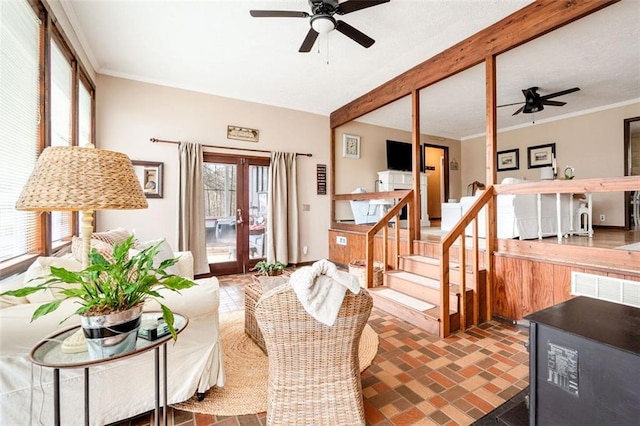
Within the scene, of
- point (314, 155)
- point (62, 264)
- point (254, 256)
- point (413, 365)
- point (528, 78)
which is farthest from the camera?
point (314, 155)

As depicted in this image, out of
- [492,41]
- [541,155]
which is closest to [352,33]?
[492,41]

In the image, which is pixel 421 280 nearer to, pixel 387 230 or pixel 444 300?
pixel 444 300

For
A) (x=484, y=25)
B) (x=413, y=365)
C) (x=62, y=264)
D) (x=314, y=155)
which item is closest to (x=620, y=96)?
(x=484, y=25)

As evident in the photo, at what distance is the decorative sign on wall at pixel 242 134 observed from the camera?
495 centimetres

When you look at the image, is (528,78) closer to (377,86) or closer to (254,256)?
(377,86)

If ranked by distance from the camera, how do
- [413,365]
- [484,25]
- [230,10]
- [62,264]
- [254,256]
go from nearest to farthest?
[62,264], [413,365], [230,10], [484,25], [254,256]

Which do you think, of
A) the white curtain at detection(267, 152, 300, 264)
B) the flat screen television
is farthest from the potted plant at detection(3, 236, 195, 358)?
the flat screen television

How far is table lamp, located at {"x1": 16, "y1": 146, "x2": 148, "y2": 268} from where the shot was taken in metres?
1.11

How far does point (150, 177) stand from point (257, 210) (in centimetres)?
178

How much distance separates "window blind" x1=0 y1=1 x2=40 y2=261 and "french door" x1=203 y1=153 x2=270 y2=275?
2.61 meters

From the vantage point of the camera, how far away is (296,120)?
561 centimetres

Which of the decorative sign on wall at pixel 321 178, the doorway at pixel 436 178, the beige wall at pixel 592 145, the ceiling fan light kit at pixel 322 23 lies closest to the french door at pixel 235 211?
the decorative sign on wall at pixel 321 178

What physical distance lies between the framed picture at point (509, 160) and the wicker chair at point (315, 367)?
7.76m

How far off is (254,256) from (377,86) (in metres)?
3.71
